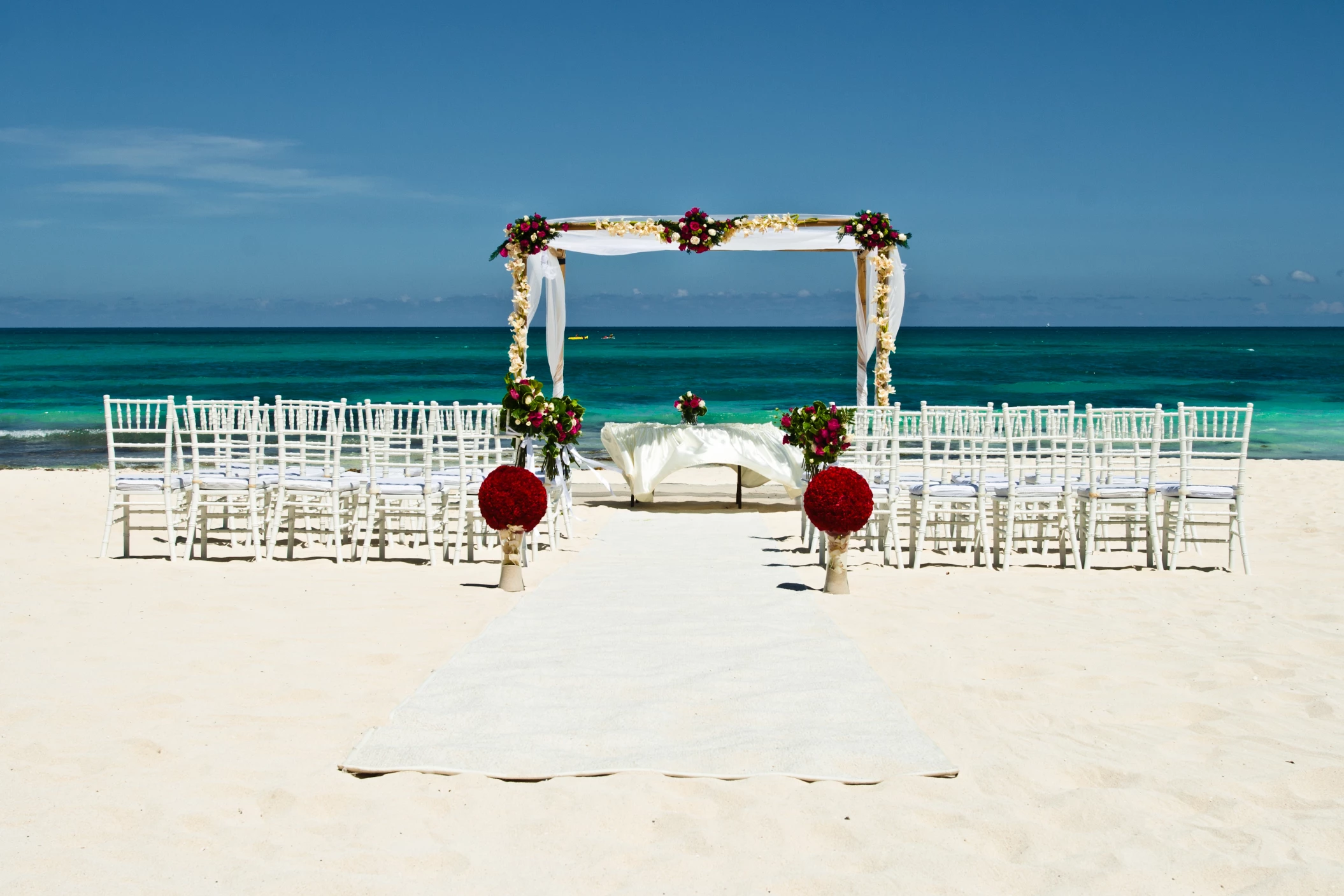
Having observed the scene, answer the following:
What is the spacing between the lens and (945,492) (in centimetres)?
748

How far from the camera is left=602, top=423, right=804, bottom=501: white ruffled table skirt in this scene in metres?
10.4

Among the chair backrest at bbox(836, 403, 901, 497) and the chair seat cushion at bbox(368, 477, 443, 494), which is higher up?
the chair backrest at bbox(836, 403, 901, 497)

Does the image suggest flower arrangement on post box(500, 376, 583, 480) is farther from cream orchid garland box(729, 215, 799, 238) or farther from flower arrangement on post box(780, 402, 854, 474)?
cream orchid garland box(729, 215, 799, 238)

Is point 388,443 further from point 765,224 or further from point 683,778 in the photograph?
point 683,778

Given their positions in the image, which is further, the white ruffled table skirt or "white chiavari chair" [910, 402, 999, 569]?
the white ruffled table skirt

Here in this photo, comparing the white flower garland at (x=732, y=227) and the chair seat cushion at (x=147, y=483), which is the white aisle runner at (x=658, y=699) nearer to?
the chair seat cushion at (x=147, y=483)

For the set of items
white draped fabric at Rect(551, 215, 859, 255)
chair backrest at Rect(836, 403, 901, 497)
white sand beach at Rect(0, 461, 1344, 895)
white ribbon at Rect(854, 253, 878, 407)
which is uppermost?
white draped fabric at Rect(551, 215, 859, 255)

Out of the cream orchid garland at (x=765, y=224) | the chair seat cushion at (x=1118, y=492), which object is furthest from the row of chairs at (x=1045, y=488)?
the cream orchid garland at (x=765, y=224)

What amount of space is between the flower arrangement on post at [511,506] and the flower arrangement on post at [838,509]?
1.54 meters

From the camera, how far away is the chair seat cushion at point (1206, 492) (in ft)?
23.7

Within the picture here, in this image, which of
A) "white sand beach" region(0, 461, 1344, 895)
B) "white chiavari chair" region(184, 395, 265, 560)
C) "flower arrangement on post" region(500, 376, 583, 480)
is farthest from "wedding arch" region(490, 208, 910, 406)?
"white sand beach" region(0, 461, 1344, 895)

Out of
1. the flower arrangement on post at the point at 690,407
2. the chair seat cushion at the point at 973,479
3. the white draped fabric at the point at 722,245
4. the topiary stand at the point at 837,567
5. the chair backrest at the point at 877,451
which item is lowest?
the topiary stand at the point at 837,567

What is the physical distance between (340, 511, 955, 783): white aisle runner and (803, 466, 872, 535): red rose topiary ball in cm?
44

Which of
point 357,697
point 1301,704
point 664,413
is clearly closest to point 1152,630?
point 1301,704
